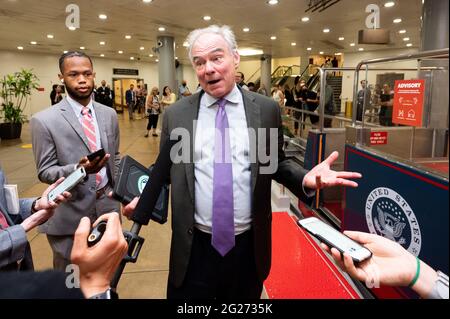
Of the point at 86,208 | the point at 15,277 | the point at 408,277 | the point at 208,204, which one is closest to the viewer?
the point at 15,277

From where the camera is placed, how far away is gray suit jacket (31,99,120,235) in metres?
1.84

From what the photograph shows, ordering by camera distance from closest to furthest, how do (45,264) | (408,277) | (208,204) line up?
1. (408,277)
2. (208,204)
3. (45,264)

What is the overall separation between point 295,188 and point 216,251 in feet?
1.55

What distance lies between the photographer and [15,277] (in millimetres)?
494

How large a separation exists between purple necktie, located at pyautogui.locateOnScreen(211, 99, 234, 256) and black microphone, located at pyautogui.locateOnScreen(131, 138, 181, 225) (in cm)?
29

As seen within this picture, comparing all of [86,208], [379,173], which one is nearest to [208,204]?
[86,208]

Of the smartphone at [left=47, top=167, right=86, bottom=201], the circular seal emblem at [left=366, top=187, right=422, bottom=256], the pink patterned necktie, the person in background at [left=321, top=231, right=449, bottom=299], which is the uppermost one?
the pink patterned necktie

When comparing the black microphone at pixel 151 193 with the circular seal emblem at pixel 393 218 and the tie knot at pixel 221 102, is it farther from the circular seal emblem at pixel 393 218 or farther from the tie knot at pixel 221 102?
the circular seal emblem at pixel 393 218

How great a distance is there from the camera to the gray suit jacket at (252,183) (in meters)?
1.51

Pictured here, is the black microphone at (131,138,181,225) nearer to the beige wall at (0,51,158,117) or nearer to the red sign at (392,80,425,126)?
the red sign at (392,80,425,126)

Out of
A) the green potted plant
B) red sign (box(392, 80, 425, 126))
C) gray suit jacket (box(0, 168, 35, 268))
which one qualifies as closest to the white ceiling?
the green potted plant
